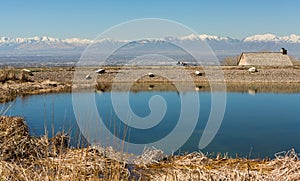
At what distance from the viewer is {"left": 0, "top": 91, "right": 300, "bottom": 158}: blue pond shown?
778cm

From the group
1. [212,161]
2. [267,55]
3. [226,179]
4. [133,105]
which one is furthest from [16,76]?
[267,55]

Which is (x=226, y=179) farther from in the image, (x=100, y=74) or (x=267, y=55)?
(x=267, y=55)

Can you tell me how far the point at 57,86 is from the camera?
19250 mm

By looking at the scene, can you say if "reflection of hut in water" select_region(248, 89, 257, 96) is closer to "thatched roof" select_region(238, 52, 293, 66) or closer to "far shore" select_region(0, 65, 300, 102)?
"far shore" select_region(0, 65, 300, 102)

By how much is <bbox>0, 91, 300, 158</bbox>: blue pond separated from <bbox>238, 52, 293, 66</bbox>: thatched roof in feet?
48.0

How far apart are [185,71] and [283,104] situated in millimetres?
10041

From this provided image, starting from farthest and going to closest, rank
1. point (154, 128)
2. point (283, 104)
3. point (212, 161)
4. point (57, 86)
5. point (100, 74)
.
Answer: point (100, 74)
point (57, 86)
point (283, 104)
point (154, 128)
point (212, 161)

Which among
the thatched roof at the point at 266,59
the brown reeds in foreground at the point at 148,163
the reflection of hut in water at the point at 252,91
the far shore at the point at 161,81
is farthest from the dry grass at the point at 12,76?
the thatched roof at the point at 266,59

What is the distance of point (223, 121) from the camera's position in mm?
10477

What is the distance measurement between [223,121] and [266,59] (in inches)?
889

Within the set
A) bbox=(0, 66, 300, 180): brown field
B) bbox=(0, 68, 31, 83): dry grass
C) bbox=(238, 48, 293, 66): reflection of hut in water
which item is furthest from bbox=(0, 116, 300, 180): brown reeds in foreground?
bbox=(238, 48, 293, 66): reflection of hut in water

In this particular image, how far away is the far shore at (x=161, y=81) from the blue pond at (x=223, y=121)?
1.82 meters

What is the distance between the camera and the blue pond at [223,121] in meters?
7.78

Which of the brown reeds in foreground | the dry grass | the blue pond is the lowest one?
the blue pond
